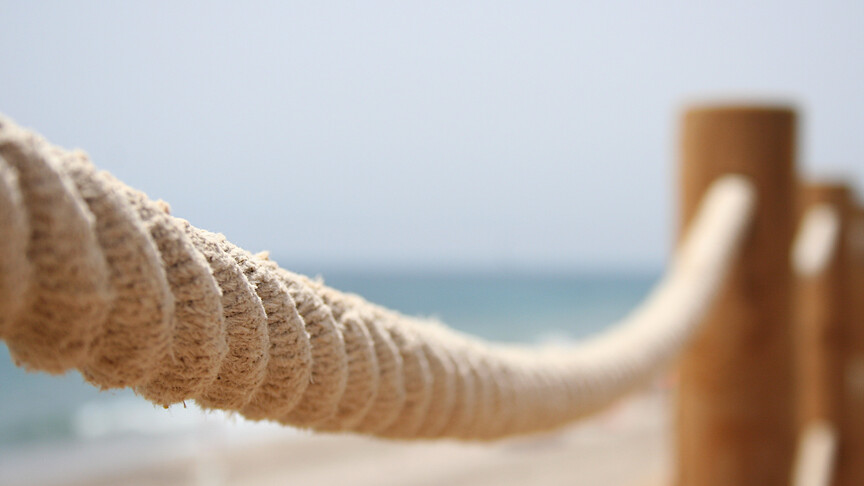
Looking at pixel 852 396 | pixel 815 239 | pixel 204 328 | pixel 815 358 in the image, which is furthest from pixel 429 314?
pixel 852 396

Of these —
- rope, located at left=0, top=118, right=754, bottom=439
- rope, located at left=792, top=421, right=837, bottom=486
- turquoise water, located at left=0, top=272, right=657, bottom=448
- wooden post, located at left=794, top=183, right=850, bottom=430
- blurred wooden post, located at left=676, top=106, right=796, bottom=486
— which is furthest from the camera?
turquoise water, located at left=0, top=272, right=657, bottom=448

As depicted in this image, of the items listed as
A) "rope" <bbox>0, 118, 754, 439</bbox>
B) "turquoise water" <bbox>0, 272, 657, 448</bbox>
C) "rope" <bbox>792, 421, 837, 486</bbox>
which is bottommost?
"rope" <bbox>792, 421, 837, 486</bbox>

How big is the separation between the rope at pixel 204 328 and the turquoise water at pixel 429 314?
70 mm

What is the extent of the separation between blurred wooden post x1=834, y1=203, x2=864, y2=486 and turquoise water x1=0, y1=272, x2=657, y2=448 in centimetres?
150

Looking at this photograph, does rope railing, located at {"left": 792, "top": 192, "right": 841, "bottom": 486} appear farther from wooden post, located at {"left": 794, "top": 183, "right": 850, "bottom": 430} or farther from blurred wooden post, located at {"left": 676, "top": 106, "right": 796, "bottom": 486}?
blurred wooden post, located at {"left": 676, "top": 106, "right": 796, "bottom": 486}

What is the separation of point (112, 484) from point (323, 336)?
24.7ft

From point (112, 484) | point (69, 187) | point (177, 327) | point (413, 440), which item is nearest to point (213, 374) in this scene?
point (177, 327)

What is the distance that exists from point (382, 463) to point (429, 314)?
6277mm

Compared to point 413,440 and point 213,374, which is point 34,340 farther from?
point 413,440

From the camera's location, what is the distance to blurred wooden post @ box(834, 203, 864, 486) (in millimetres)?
2480

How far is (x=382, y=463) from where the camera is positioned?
277 inches

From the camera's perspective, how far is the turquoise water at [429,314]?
35.0 ft

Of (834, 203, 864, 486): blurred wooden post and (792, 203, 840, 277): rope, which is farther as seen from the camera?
(834, 203, 864, 486): blurred wooden post

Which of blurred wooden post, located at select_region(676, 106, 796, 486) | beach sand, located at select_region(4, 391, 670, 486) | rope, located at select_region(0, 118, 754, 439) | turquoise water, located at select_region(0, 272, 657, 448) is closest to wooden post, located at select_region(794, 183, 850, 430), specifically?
blurred wooden post, located at select_region(676, 106, 796, 486)
